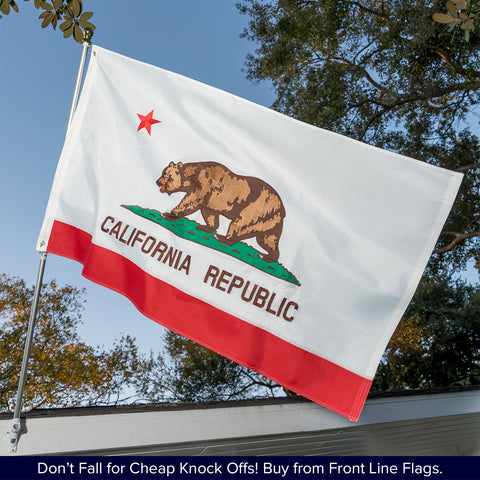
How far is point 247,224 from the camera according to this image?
3090 millimetres

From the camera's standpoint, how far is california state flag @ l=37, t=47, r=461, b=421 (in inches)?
110

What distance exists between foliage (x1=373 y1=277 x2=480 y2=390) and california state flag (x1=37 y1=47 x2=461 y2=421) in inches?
707

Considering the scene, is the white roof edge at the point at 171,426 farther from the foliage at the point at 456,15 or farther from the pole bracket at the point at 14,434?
the foliage at the point at 456,15

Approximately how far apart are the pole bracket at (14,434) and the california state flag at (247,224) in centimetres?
90

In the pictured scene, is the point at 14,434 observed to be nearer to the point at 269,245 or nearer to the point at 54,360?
the point at 269,245

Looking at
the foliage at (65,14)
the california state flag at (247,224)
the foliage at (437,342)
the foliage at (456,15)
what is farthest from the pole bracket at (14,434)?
the foliage at (437,342)

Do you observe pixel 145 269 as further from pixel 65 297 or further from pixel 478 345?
pixel 65 297

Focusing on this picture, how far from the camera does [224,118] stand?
3363 mm

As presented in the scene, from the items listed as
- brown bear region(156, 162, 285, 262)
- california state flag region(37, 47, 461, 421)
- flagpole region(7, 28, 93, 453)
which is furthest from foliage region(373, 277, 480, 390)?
flagpole region(7, 28, 93, 453)

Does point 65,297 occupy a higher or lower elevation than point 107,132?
higher
